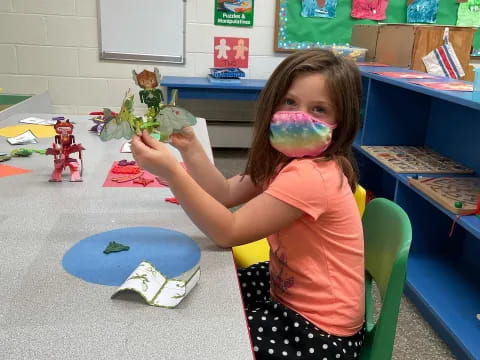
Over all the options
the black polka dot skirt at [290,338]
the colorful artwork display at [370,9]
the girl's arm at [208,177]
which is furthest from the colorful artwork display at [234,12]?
the black polka dot skirt at [290,338]

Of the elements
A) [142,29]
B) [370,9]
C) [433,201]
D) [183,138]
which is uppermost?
[370,9]

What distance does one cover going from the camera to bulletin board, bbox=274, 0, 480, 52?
11.4 feet

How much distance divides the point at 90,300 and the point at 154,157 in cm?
26

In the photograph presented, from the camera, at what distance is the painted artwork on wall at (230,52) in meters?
3.52

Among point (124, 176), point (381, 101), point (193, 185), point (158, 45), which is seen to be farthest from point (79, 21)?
point (193, 185)

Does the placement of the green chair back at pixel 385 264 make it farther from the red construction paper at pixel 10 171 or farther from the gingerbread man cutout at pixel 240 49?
the gingerbread man cutout at pixel 240 49

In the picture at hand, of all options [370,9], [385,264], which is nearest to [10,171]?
[385,264]

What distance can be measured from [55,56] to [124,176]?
255cm

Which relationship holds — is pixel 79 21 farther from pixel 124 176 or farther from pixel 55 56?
pixel 124 176

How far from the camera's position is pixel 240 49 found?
3.55 meters

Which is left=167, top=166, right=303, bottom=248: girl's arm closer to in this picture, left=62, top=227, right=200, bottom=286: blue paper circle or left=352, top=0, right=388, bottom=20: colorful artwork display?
left=62, top=227, right=200, bottom=286: blue paper circle

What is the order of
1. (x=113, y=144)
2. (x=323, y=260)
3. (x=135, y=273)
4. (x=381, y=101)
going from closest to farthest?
(x=135, y=273) → (x=323, y=260) → (x=113, y=144) → (x=381, y=101)

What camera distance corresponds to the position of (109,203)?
112 cm

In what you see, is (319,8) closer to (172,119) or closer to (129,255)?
(172,119)
